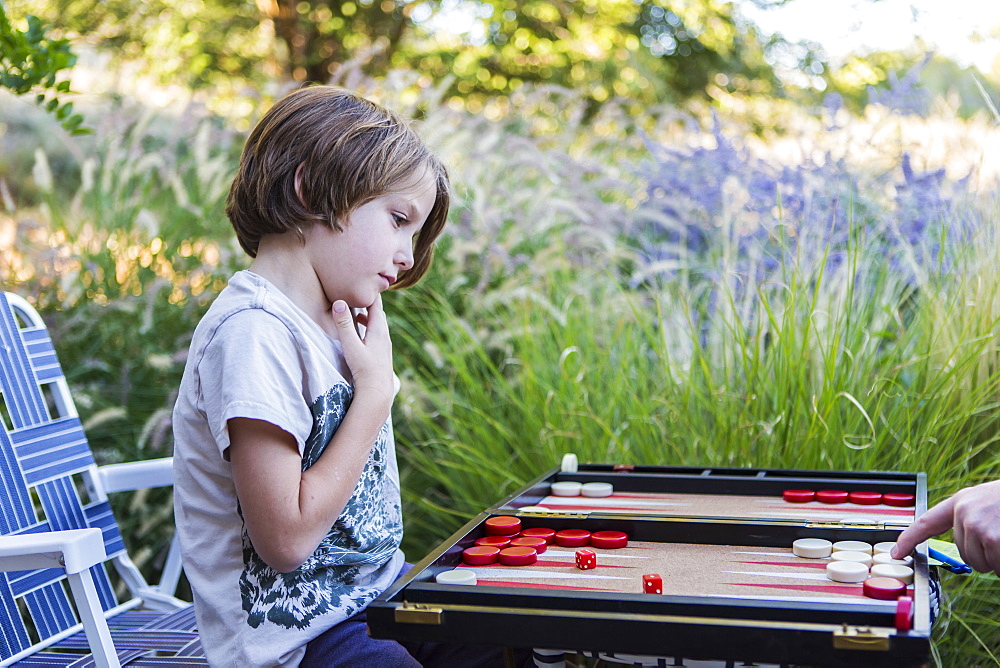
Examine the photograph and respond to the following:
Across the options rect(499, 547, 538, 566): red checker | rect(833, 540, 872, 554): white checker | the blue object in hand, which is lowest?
the blue object in hand

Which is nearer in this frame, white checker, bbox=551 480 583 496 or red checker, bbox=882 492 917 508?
red checker, bbox=882 492 917 508

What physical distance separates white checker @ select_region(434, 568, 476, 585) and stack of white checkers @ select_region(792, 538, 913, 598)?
53 cm

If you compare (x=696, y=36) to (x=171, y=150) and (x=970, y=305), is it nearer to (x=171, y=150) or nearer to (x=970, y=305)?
(x=171, y=150)

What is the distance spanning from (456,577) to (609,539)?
12.9 inches

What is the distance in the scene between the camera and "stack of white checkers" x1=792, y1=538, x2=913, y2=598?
1288 millimetres

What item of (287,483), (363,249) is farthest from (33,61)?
(287,483)

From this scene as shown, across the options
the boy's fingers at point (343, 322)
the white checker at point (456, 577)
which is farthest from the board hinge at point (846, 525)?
the boy's fingers at point (343, 322)

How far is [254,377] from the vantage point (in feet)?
4.73

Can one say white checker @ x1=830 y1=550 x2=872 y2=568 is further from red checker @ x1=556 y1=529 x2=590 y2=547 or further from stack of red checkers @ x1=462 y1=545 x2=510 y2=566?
stack of red checkers @ x1=462 y1=545 x2=510 y2=566

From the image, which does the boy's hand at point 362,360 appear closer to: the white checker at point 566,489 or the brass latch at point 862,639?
the white checker at point 566,489

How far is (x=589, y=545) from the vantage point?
5.09 feet

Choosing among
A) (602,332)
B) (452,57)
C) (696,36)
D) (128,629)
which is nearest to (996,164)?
(602,332)

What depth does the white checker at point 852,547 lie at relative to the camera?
144cm

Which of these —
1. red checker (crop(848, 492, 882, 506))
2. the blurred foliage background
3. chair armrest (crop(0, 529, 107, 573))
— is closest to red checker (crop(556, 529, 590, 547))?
red checker (crop(848, 492, 882, 506))
